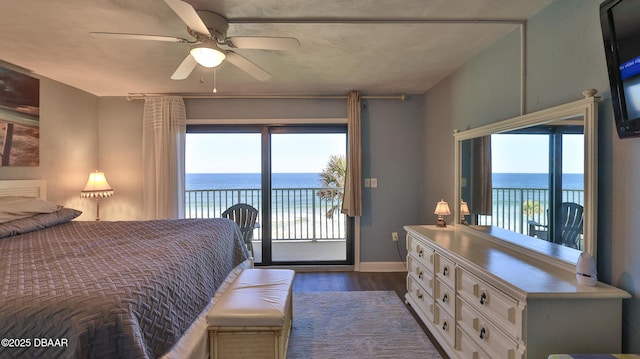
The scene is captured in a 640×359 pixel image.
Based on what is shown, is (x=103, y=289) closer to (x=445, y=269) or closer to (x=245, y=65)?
(x=245, y=65)

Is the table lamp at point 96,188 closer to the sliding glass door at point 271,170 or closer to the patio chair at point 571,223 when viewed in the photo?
the sliding glass door at point 271,170

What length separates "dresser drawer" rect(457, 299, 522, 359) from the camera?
1.36 meters

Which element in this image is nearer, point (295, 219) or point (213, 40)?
point (213, 40)

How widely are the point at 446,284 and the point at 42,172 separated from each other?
4.04m

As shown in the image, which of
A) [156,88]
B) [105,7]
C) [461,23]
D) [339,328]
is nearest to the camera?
[105,7]

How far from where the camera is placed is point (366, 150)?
3744mm

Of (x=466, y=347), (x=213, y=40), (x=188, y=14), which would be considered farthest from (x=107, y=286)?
(x=466, y=347)

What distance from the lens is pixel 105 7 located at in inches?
69.6

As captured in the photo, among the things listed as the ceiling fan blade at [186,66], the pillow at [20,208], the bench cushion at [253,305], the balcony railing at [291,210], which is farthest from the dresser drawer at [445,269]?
the pillow at [20,208]

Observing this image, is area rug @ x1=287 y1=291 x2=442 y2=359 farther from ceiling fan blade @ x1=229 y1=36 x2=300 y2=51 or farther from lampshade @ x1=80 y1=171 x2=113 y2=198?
lampshade @ x1=80 y1=171 x2=113 y2=198

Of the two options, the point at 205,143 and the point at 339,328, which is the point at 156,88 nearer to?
the point at 205,143

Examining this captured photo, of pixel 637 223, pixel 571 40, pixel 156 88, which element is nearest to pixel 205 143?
pixel 156 88

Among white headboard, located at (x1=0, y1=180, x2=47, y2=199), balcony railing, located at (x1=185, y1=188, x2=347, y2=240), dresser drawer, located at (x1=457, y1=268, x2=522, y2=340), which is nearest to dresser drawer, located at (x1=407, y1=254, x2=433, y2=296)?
dresser drawer, located at (x1=457, y1=268, x2=522, y2=340)

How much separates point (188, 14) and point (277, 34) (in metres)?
0.79
